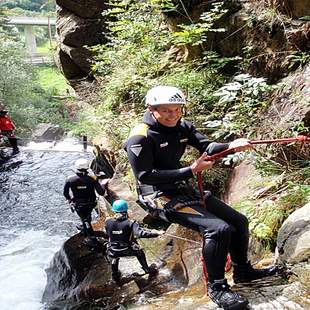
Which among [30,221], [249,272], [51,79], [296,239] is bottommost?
[30,221]

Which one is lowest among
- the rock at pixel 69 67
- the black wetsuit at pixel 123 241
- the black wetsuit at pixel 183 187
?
the black wetsuit at pixel 123 241

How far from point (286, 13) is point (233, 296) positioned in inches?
184

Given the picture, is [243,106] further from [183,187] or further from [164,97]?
[164,97]

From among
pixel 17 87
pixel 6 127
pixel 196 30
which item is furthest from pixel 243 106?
pixel 17 87

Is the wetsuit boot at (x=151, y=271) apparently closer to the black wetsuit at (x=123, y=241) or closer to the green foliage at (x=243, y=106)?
the black wetsuit at (x=123, y=241)

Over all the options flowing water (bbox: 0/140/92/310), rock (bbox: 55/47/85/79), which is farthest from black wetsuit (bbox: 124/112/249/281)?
rock (bbox: 55/47/85/79)

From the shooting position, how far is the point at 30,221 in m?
11.3

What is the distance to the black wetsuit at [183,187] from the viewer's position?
332cm

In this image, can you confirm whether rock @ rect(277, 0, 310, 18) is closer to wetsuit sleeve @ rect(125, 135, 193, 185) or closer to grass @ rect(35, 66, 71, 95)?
wetsuit sleeve @ rect(125, 135, 193, 185)

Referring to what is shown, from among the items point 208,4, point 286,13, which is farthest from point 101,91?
point 286,13

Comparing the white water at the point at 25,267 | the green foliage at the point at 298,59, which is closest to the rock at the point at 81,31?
the white water at the point at 25,267

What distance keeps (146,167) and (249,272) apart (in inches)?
54.3

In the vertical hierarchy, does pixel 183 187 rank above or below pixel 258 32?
below

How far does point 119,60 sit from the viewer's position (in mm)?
9539
